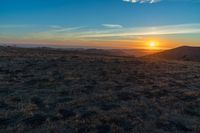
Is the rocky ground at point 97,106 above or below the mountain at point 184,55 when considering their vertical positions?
below

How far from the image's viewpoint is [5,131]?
8852mm

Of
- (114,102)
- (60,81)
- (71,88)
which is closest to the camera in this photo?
(114,102)

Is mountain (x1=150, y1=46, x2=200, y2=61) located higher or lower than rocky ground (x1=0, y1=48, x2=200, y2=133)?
higher

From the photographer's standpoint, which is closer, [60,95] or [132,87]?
[60,95]

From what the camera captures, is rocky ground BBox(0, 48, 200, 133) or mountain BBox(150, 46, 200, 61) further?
mountain BBox(150, 46, 200, 61)

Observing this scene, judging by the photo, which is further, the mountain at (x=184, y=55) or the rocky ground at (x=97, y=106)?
the mountain at (x=184, y=55)

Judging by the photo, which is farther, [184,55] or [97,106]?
[184,55]

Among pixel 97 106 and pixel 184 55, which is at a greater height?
pixel 184 55

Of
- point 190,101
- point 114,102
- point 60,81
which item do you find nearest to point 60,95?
point 114,102

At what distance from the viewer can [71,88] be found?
1611 centimetres

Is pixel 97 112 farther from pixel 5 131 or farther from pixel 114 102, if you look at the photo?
pixel 5 131

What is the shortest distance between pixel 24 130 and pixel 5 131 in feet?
2.12

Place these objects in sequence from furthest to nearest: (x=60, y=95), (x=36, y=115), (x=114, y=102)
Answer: (x=60, y=95)
(x=114, y=102)
(x=36, y=115)

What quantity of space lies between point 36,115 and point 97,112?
8.70 ft
